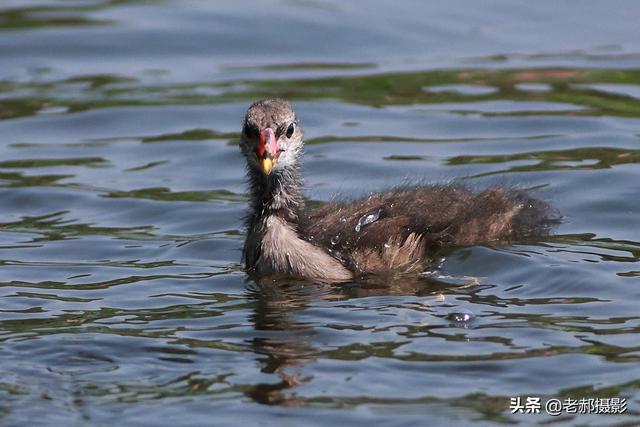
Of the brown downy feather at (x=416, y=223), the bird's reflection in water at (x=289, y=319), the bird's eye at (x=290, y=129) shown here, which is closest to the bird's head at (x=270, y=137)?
the bird's eye at (x=290, y=129)

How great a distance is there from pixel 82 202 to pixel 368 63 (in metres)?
5.65

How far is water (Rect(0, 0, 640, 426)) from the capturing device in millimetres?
7875

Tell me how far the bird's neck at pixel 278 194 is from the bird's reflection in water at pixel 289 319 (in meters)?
0.49

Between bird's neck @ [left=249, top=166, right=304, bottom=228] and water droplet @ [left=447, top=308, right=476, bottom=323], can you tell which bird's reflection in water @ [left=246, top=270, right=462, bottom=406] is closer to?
bird's neck @ [left=249, top=166, right=304, bottom=228]

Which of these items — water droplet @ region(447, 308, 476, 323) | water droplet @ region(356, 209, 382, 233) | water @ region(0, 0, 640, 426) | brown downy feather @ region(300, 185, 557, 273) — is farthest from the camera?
water droplet @ region(356, 209, 382, 233)

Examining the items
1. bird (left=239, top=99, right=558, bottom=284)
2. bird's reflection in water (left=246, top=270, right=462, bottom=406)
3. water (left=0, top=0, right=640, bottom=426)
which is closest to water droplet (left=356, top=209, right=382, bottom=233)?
bird (left=239, top=99, right=558, bottom=284)

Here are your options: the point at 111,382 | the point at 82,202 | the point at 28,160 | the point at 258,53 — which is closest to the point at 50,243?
the point at 82,202

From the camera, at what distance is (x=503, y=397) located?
7.61 meters

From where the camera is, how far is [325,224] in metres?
10.6

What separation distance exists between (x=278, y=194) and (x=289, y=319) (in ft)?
4.56

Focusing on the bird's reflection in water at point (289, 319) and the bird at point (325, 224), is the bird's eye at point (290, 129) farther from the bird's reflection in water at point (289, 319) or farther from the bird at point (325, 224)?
the bird's reflection in water at point (289, 319)

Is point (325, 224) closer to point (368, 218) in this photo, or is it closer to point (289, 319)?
point (368, 218)

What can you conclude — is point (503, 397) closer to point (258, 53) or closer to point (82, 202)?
point (82, 202)

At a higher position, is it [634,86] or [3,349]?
[634,86]
